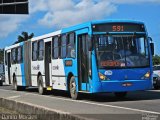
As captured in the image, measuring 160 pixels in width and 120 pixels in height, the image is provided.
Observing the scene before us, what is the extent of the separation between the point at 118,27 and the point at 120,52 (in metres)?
1.05

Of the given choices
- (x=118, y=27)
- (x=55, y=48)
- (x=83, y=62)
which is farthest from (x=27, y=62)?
(x=118, y=27)

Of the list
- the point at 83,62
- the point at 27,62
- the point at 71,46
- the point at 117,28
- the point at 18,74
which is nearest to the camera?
the point at 117,28

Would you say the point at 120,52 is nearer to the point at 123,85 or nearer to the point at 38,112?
the point at 123,85

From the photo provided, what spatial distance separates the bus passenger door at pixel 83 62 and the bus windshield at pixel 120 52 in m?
0.81

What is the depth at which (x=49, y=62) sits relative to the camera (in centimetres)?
2503

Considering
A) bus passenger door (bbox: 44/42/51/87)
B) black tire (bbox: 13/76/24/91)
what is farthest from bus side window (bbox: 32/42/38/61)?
black tire (bbox: 13/76/24/91)

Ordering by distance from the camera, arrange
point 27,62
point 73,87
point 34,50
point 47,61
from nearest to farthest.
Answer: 1. point 73,87
2. point 47,61
3. point 34,50
4. point 27,62

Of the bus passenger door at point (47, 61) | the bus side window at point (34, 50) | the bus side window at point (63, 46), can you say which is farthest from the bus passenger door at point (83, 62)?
the bus side window at point (34, 50)

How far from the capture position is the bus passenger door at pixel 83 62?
1947 centimetres

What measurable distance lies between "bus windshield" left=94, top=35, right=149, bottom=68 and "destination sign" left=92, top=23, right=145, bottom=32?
0.86ft

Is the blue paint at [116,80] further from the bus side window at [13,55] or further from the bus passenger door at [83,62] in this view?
the bus side window at [13,55]

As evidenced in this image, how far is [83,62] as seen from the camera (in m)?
19.8

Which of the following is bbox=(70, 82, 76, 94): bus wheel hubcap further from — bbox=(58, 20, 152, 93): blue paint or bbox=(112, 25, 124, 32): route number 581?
bbox=(112, 25, 124, 32): route number 581

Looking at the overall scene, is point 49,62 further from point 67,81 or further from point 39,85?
point 67,81
